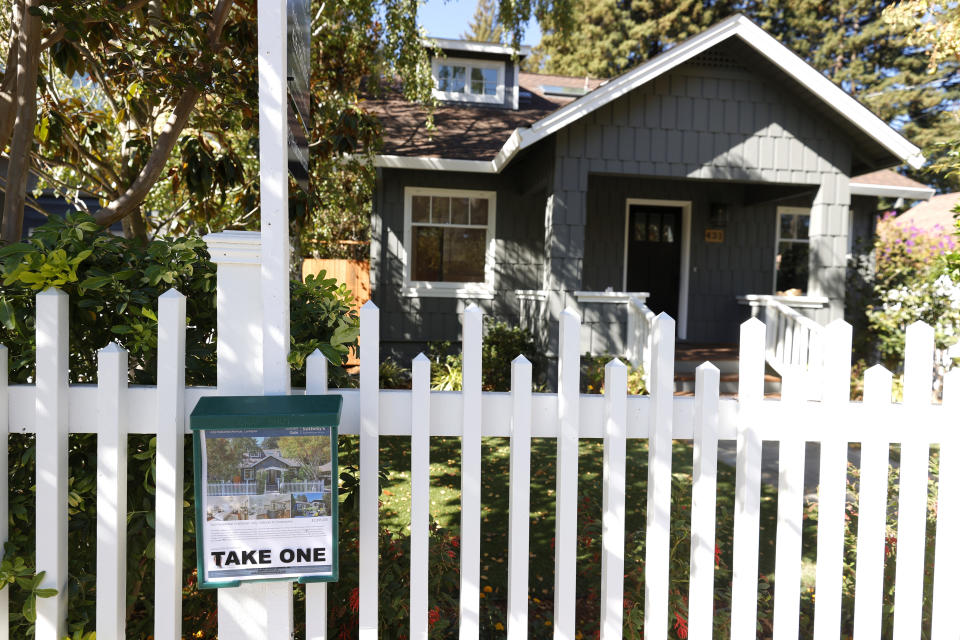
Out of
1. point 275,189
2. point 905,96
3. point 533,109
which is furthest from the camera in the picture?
point 905,96

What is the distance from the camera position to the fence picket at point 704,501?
1.86m

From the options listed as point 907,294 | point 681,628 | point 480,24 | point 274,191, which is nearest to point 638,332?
point 907,294

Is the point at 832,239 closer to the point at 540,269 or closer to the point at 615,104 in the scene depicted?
the point at 615,104

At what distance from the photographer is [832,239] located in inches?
324

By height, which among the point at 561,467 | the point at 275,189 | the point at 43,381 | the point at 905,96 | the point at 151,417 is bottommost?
the point at 561,467

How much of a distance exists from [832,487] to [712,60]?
290 inches

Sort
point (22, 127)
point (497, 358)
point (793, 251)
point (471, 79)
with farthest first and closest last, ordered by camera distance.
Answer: point (471, 79)
point (793, 251)
point (497, 358)
point (22, 127)

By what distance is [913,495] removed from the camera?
195 centimetres

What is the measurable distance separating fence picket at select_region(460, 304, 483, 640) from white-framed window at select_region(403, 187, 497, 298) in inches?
307

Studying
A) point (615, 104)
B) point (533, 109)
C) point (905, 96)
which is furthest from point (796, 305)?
point (905, 96)

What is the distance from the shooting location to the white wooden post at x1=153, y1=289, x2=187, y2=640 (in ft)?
5.57

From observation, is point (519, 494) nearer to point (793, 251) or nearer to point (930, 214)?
point (793, 251)

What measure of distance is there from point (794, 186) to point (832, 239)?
108 cm

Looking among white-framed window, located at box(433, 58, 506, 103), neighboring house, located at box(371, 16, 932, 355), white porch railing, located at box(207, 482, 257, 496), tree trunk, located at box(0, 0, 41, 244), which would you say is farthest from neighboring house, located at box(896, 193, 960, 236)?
white porch railing, located at box(207, 482, 257, 496)
